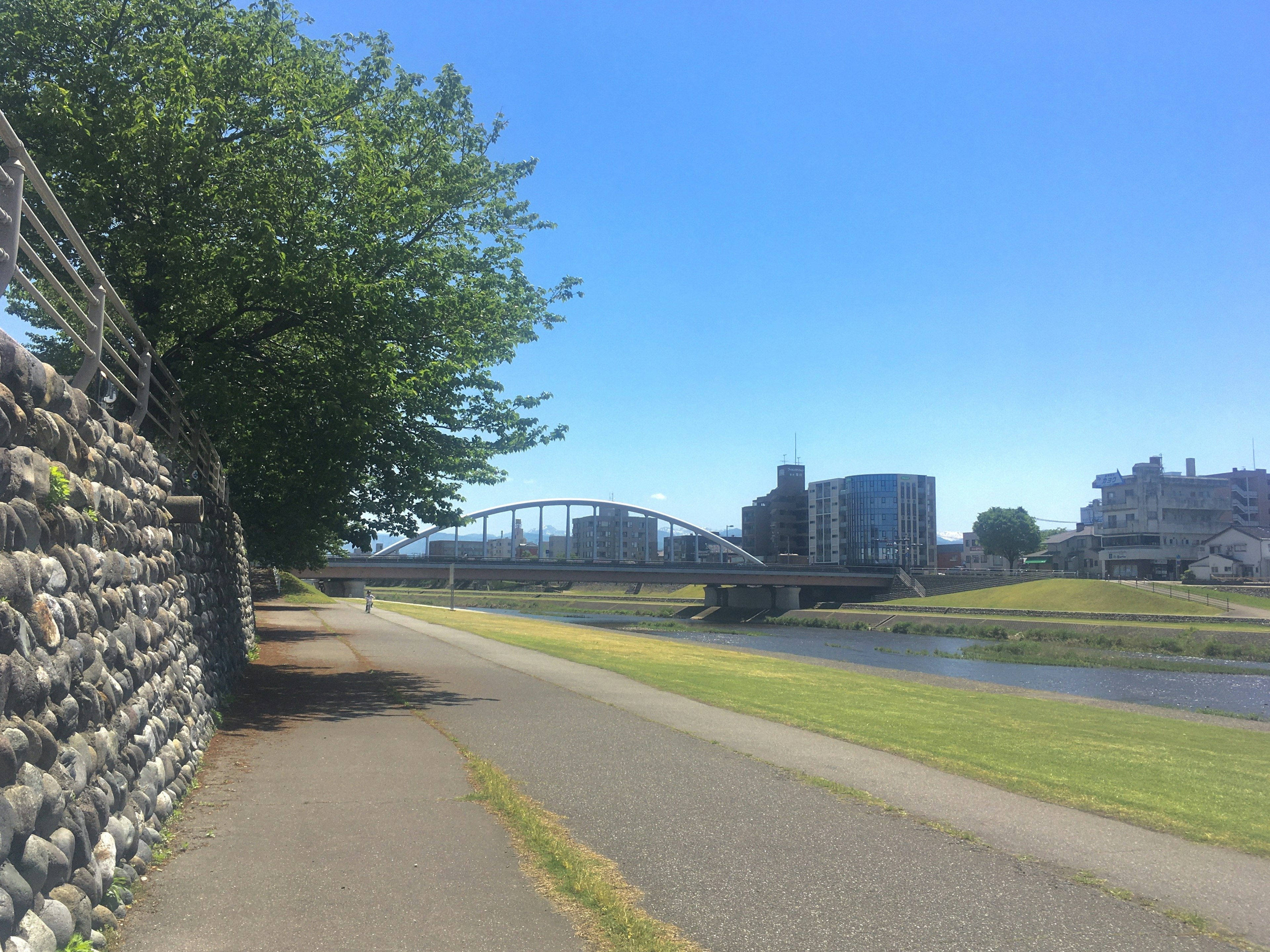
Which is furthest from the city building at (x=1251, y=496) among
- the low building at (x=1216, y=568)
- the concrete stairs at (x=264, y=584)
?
the concrete stairs at (x=264, y=584)

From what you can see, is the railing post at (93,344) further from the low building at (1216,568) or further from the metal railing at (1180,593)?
the low building at (1216,568)

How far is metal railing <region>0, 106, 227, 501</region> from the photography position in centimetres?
508

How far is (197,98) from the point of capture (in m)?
13.4

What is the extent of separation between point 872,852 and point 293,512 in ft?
59.2

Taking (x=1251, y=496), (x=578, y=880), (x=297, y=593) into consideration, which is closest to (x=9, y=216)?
(x=578, y=880)

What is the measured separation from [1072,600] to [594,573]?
39.6 m

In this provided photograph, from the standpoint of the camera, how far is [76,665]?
17.5 feet

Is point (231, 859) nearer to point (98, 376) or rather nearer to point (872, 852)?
point (98, 376)

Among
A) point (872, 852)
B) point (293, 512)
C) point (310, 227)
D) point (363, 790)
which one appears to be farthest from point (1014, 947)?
point (293, 512)

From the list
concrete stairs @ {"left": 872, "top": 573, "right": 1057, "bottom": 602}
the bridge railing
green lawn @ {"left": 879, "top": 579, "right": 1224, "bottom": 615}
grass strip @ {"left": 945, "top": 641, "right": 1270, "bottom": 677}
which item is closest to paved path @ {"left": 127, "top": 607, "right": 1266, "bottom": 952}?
grass strip @ {"left": 945, "top": 641, "right": 1270, "bottom": 677}

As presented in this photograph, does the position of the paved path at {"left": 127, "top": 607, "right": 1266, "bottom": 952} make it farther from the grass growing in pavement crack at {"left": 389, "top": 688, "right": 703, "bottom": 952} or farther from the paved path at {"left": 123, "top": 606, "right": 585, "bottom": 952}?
the grass growing in pavement crack at {"left": 389, "top": 688, "right": 703, "bottom": 952}

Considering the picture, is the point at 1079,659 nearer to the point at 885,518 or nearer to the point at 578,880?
the point at 578,880

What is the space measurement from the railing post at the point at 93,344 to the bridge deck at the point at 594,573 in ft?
226

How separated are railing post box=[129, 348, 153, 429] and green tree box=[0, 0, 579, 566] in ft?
14.5
